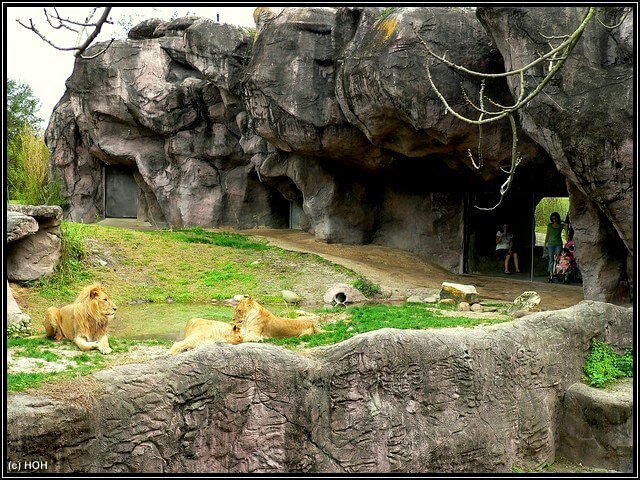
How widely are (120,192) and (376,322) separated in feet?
58.9

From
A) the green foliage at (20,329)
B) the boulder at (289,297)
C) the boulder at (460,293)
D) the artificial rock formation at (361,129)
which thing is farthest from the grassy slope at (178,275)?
the artificial rock formation at (361,129)

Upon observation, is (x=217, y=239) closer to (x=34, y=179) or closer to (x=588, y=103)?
(x=588, y=103)

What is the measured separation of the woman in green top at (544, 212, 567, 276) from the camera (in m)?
15.2

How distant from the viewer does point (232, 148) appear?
2111 cm

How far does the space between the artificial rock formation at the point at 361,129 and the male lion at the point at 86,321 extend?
4536 millimetres

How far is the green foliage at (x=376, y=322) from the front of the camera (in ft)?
25.8

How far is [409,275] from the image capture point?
14.8m

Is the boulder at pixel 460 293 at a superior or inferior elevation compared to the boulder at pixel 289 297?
superior

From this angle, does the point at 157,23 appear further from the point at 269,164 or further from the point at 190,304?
the point at 190,304

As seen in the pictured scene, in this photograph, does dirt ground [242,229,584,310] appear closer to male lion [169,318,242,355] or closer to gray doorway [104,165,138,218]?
male lion [169,318,242,355]

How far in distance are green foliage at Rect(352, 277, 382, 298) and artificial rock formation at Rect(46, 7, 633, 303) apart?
3.24m

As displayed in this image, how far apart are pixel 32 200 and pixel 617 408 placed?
2056cm

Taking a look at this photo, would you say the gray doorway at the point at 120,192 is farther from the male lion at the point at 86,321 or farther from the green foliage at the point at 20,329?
the male lion at the point at 86,321

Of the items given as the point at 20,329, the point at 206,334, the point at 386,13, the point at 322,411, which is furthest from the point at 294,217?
the point at 322,411
